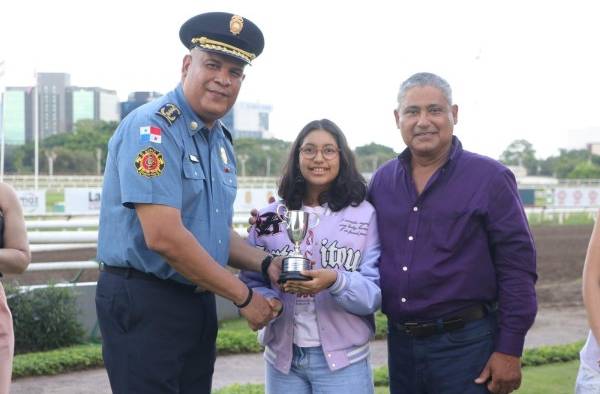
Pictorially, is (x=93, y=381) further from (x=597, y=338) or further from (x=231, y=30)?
(x=597, y=338)

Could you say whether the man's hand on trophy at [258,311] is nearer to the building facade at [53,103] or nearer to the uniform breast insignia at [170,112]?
the uniform breast insignia at [170,112]

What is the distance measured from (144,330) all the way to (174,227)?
43cm

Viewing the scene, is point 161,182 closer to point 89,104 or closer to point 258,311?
point 258,311

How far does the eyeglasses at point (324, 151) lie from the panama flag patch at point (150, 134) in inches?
30.9

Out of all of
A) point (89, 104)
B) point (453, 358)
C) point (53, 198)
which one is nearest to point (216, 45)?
point (453, 358)

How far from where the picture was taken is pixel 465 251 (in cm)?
338

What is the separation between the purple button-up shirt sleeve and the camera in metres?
3.32

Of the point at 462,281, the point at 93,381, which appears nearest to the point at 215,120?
the point at 462,281

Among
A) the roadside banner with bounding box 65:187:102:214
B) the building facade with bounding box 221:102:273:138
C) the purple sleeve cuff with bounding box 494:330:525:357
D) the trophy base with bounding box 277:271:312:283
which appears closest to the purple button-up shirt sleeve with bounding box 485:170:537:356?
the purple sleeve cuff with bounding box 494:330:525:357

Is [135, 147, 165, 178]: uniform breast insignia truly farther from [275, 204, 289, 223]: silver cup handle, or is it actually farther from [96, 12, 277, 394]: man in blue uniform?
[275, 204, 289, 223]: silver cup handle

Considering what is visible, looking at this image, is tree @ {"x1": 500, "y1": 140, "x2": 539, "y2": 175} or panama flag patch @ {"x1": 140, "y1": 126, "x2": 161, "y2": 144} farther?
tree @ {"x1": 500, "y1": 140, "x2": 539, "y2": 175}

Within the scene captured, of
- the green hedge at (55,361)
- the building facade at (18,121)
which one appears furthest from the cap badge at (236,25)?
the building facade at (18,121)

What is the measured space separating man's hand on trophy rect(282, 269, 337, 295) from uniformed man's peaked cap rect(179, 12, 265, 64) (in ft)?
2.93

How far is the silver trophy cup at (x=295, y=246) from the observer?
3.18 m
